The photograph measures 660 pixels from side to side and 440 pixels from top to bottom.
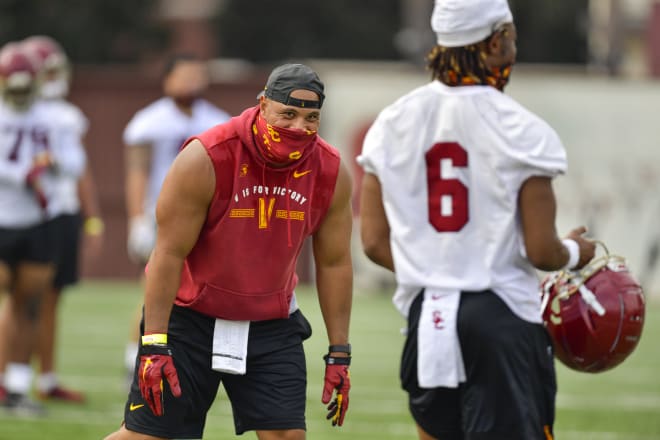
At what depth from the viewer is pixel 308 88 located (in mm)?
5109

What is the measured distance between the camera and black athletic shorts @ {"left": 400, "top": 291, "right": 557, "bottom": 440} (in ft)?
16.8

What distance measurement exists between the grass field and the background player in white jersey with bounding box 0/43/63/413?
1.33 ft

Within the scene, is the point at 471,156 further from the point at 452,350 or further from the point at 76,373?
the point at 76,373

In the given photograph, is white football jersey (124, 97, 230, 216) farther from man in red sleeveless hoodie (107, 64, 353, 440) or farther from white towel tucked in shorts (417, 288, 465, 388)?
white towel tucked in shorts (417, 288, 465, 388)

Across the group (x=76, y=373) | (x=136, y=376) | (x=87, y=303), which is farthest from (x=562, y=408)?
(x=87, y=303)

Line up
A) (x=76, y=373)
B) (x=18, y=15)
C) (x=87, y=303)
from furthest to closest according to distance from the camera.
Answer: (x=18, y=15) < (x=87, y=303) < (x=76, y=373)

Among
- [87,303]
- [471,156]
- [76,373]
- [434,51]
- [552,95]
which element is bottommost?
[87,303]

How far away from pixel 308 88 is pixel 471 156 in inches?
24.4

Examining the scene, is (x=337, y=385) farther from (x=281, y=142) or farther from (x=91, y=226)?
(x=91, y=226)

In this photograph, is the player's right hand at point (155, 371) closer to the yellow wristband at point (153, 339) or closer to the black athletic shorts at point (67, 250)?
the yellow wristband at point (153, 339)

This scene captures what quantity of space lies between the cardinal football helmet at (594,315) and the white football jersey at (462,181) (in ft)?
0.65

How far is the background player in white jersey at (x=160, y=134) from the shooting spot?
9.74m

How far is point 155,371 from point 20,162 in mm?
4304

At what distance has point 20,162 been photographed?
29.7ft
